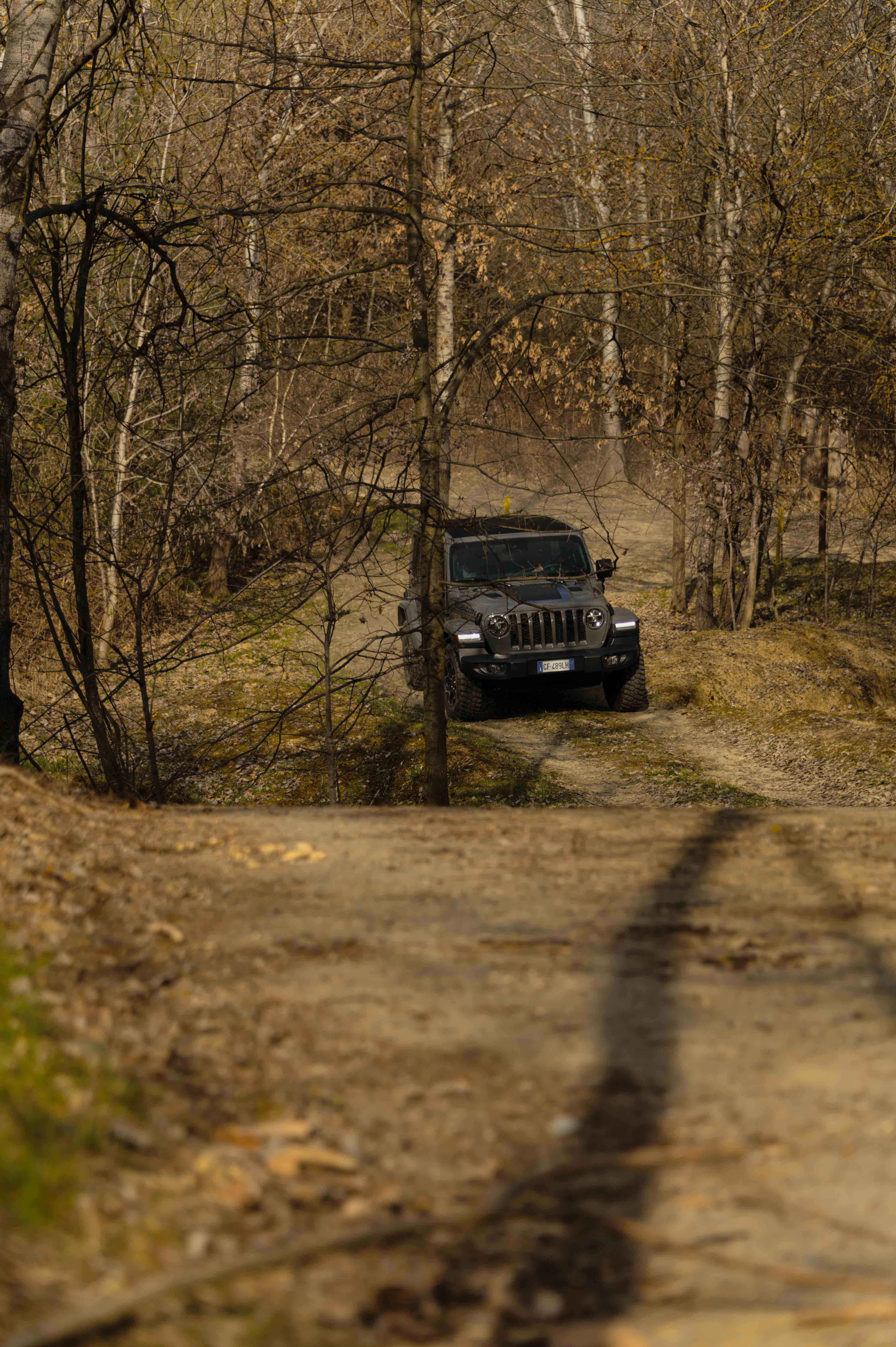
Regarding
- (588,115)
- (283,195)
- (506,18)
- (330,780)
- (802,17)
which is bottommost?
(330,780)

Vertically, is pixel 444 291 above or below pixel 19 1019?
above

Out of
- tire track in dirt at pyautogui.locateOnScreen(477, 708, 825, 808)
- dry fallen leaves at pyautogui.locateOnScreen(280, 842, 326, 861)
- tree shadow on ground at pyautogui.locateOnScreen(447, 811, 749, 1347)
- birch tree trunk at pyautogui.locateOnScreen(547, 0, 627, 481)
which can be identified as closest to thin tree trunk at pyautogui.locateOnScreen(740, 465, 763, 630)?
birch tree trunk at pyautogui.locateOnScreen(547, 0, 627, 481)

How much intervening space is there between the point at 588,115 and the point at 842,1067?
89.3 ft

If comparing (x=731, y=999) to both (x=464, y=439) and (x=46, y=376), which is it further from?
(x=464, y=439)

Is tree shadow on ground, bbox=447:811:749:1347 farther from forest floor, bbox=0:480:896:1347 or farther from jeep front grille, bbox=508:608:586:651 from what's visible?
jeep front grille, bbox=508:608:586:651

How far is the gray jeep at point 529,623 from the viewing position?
507 inches

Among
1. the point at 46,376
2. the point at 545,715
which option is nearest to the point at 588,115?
the point at 545,715

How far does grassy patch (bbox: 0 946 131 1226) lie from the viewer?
2170 millimetres

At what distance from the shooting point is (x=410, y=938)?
370 cm

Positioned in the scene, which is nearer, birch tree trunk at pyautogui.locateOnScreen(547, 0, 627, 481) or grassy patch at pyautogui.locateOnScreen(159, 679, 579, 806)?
grassy patch at pyautogui.locateOnScreen(159, 679, 579, 806)

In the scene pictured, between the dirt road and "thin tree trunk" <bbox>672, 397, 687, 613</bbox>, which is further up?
"thin tree trunk" <bbox>672, 397, 687, 613</bbox>

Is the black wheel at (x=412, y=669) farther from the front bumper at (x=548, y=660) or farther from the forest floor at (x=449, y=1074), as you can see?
the forest floor at (x=449, y=1074)

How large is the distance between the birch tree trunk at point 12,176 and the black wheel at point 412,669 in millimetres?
3162

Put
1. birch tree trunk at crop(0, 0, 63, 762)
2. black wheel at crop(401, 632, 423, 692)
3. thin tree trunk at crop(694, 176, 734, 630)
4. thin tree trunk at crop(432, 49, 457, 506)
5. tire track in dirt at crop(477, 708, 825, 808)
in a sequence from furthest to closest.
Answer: thin tree trunk at crop(694, 176, 734, 630), thin tree trunk at crop(432, 49, 457, 506), tire track in dirt at crop(477, 708, 825, 808), black wheel at crop(401, 632, 423, 692), birch tree trunk at crop(0, 0, 63, 762)
